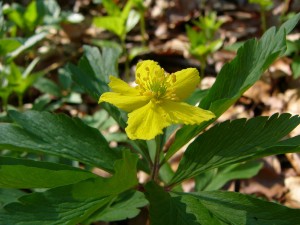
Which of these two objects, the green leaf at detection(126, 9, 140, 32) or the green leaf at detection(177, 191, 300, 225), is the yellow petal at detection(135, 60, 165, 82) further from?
the green leaf at detection(126, 9, 140, 32)

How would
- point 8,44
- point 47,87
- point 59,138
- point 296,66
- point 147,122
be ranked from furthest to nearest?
1. point 47,87
2. point 296,66
3. point 8,44
4. point 59,138
5. point 147,122

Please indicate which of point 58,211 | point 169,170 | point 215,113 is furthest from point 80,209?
point 169,170

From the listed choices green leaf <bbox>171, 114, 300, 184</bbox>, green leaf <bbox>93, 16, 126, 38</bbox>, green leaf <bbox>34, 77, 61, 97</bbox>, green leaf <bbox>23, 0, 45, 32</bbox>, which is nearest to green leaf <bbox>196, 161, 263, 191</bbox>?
green leaf <bbox>171, 114, 300, 184</bbox>

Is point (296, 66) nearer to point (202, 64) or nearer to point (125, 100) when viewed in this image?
point (202, 64)

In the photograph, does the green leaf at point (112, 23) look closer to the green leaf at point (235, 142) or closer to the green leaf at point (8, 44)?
the green leaf at point (8, 44)

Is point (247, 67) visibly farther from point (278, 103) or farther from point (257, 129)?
point (278, 103)

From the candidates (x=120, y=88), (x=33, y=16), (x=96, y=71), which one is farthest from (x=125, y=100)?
(x=33, y=16)

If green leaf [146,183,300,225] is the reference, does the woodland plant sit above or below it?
above
